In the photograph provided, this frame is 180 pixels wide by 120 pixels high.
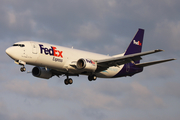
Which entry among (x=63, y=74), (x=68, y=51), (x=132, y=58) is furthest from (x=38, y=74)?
(x=132, y=58)

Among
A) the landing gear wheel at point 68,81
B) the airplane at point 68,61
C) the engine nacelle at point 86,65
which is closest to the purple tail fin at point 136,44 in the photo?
the airplane at point 68,61

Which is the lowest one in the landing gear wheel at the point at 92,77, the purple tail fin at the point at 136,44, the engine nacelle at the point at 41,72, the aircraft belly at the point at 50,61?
the landing gear wheel at the point at 92,77

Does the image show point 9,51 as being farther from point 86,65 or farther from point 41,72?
point 86,65

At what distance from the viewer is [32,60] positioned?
1555 inches

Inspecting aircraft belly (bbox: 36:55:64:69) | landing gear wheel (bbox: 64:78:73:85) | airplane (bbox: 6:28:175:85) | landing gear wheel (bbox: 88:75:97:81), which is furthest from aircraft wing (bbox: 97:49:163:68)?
aircraft belly (bbox: 36:55:64:69)

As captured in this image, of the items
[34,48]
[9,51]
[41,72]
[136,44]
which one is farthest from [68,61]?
[136,44]

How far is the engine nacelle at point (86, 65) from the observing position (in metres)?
42.1

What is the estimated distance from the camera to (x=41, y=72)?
46375 millimetres

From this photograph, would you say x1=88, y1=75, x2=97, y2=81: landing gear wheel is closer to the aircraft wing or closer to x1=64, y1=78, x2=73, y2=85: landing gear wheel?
the aircraft wing

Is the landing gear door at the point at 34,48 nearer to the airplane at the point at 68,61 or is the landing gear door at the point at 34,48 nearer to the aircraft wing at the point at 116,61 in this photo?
the airplane at the point at 68,61

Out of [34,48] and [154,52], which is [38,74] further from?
[154,52]

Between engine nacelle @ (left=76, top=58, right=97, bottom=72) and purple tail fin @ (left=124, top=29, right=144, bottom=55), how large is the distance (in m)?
11.6

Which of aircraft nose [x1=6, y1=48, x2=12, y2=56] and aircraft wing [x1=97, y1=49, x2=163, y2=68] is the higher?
aircraft wing [x1=97, y1=49, x2=163, y2=68]

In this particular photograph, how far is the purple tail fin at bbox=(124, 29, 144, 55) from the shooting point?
5325cm
